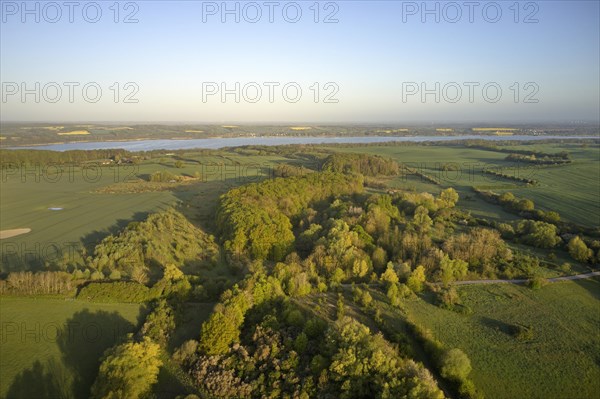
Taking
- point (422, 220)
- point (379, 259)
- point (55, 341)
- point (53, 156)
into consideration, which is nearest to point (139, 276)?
point (55, 341)

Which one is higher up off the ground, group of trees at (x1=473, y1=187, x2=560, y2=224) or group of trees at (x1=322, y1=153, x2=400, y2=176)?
group of trees at (x1=322, y1=153, x2=400, y2=176)

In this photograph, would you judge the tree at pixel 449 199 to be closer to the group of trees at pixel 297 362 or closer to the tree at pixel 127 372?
the group of trees at pixel 297 362

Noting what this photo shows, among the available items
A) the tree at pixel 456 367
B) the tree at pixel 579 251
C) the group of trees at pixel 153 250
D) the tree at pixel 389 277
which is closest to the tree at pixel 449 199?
the tree at pixel 579 251

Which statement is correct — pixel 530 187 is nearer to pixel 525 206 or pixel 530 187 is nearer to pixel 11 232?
pixel 525 206

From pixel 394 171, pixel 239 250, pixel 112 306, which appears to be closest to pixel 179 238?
pixel 239 250

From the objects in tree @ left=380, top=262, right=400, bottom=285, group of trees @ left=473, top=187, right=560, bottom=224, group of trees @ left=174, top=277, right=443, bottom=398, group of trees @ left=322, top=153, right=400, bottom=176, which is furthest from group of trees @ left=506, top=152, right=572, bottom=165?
group of trees @ left=174, top=277, right=443, bottom=398

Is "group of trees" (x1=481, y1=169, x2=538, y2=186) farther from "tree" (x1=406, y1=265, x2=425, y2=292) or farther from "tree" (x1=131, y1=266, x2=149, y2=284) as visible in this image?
"tree" (x1=131, y1=266, x2=149, y2=284)
